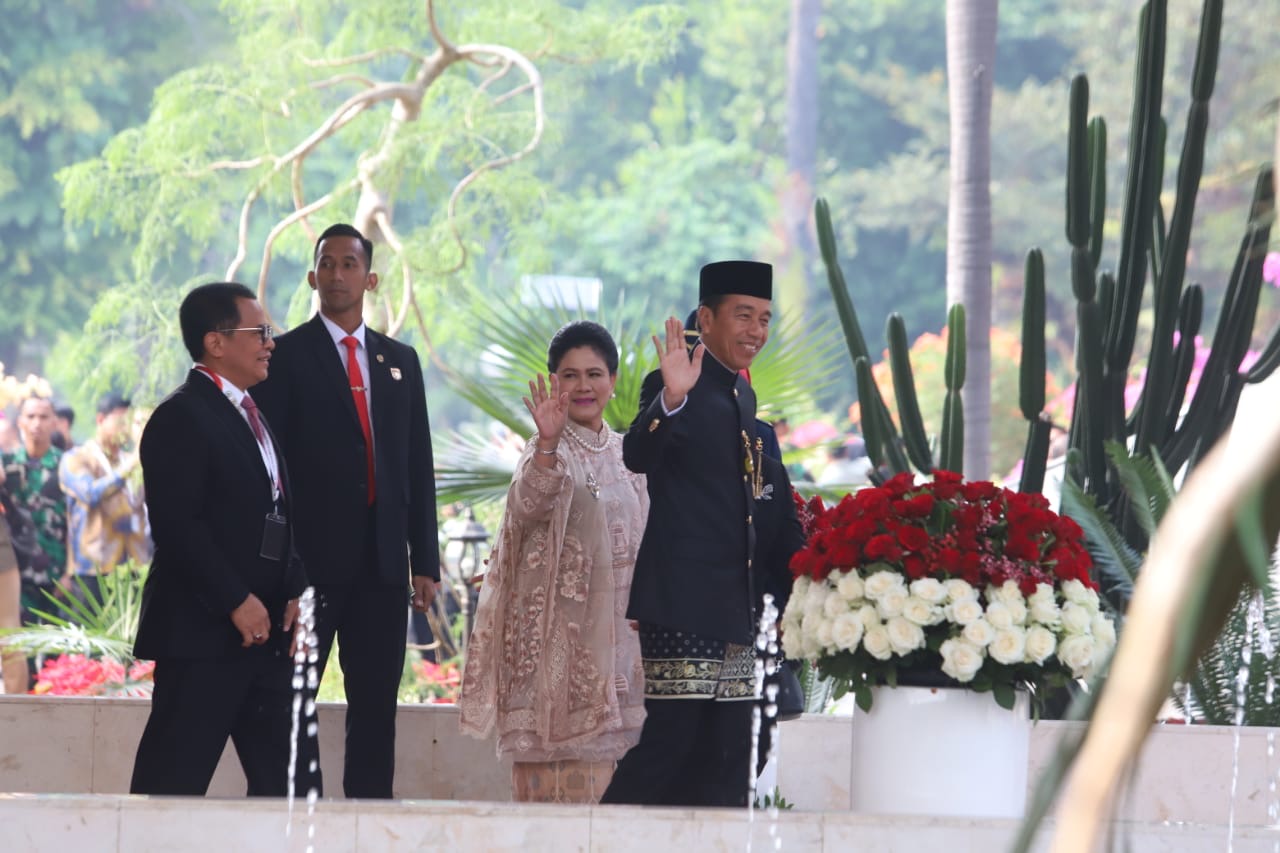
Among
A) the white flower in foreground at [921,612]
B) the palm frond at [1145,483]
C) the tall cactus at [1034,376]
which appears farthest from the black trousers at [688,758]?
the tall cactus at [1034,376]

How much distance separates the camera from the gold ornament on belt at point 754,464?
4086mm

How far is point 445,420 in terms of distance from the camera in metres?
25.2

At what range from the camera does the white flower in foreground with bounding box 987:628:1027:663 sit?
12.0ft

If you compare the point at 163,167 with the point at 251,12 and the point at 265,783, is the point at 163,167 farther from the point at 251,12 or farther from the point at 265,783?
the point at 265,783

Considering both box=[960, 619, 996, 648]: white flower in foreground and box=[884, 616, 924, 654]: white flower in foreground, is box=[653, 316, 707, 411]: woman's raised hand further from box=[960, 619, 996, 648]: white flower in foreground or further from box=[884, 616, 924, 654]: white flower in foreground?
box=[960, 619, 996, 648]: white flower in foreground

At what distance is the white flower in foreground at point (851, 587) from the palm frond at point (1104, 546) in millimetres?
2132

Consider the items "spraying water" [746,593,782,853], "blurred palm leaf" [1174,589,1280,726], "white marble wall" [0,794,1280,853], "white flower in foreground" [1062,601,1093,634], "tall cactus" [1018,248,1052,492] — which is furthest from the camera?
"tall cactus" [1018,248,1052,492]

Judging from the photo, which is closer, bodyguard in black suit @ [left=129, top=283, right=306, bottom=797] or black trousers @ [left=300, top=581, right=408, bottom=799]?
bodyguard in black suit @ [left=129, top=283, right=306, bottom=797]

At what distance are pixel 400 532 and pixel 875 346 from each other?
19.8m

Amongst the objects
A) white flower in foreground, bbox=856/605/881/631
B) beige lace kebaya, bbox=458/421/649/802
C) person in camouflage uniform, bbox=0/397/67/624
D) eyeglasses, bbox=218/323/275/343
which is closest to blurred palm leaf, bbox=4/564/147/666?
person in camouflage uniform, bbox=0/397/67/624

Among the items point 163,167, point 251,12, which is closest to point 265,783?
point 163,167

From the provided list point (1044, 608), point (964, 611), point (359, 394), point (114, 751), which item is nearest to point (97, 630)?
point (114, 751)

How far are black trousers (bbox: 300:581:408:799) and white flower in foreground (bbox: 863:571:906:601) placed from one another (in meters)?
1.25

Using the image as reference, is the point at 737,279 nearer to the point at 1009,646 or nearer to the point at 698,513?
the point at 698,513
